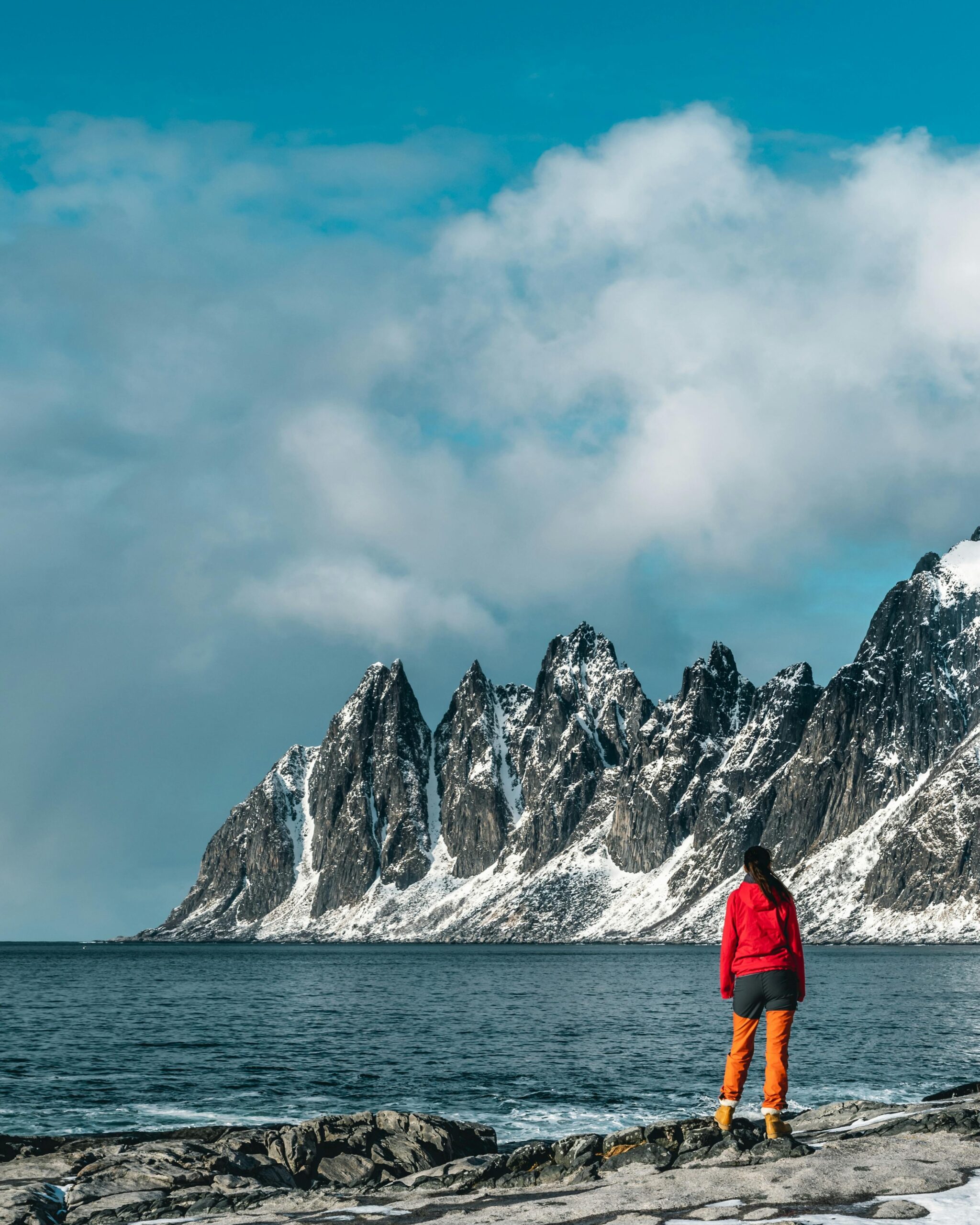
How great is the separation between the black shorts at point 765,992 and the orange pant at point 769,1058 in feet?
0.33

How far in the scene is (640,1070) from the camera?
160ft

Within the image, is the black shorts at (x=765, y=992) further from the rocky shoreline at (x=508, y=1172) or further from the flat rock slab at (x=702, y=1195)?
the flat rock slab at (x=702, y=1195)

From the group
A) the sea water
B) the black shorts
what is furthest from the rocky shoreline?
the sea water

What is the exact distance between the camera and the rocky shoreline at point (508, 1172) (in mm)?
14102

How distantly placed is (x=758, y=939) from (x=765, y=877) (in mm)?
932

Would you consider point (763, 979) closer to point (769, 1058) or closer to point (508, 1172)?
point (769, 1058)

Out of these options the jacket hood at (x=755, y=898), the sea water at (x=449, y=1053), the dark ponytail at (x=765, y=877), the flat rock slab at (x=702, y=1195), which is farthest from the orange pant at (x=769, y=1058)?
the sea water at (x=449, y=1053)

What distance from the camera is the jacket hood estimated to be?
1772cm

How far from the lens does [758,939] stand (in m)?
17.7

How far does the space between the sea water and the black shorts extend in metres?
18.5

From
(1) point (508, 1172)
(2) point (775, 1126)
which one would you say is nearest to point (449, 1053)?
(1) point (508, 1172)

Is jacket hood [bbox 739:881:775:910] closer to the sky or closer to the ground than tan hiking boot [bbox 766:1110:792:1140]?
closer to the sky

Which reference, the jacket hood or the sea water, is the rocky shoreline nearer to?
the jacket hood

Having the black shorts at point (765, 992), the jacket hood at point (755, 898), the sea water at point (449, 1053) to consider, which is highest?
the jacket hood at point (755, 898)
